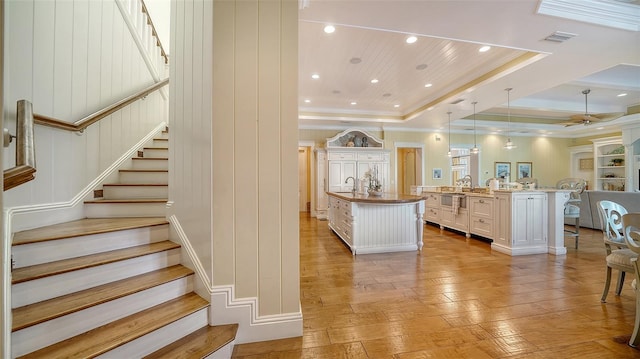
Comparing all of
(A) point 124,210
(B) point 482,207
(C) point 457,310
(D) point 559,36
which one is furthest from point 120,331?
(B) point 482,207

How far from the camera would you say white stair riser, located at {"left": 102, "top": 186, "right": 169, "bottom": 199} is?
2.54m

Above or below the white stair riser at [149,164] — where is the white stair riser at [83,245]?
below

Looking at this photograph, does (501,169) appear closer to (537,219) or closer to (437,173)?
(437,173)

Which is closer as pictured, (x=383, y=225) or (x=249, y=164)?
(x=249, y=164)

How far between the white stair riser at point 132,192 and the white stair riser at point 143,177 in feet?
0.75

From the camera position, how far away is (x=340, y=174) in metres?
7.10

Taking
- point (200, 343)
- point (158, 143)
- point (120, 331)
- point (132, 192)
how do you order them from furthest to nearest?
point (158, 143), point (132, 192), point (200, 343), point (120, 331)

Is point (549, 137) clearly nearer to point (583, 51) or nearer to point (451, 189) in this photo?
point (451, 189)

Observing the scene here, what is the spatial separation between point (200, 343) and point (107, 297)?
23.4 inches

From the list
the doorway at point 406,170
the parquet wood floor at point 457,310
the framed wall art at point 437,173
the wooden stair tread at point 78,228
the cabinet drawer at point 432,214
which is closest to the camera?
the wooden stair tread at point 78,228

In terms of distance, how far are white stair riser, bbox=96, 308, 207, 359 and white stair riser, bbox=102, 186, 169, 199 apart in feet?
5.06

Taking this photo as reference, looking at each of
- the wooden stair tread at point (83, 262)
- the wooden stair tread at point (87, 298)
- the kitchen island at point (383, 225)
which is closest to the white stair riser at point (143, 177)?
the wooden stair tread at point (83, 262)

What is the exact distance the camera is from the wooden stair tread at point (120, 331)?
118 cm

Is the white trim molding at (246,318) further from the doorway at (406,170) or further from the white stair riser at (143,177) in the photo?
the doorway at (406,170)
